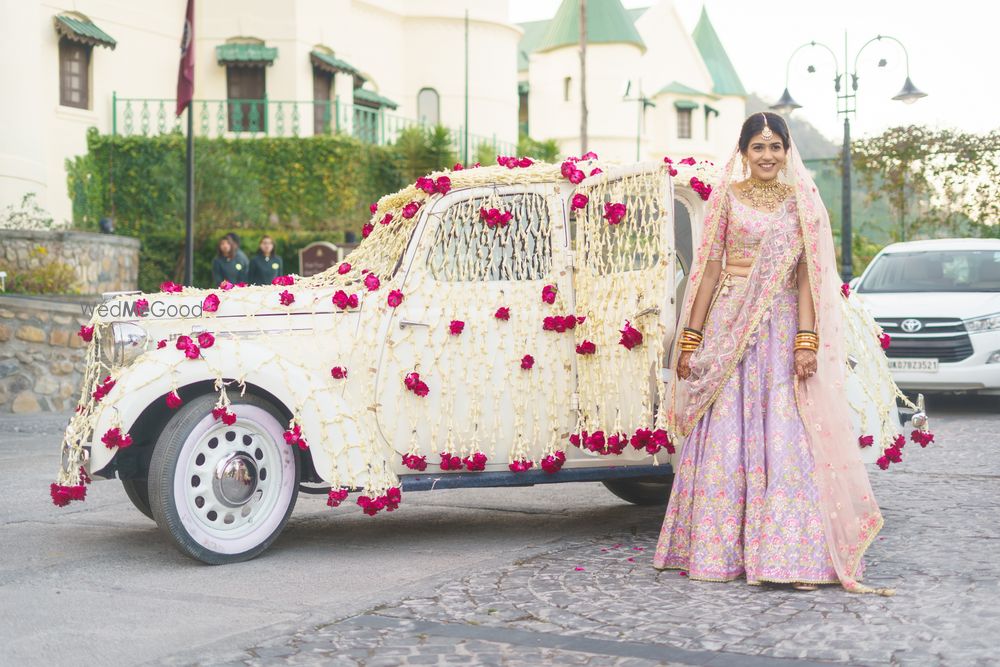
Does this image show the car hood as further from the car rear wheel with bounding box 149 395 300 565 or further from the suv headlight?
the suv headlight

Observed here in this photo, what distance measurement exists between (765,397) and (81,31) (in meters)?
23.1

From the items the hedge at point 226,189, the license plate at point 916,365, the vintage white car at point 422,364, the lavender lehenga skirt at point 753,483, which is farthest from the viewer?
the hedge at point 226,189

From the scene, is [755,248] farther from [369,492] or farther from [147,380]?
[147,380]

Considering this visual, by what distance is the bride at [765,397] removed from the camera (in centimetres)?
573

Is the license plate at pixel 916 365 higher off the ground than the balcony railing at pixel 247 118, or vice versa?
the balcony railing at pixel 247 118

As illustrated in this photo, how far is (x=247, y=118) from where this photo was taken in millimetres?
29984

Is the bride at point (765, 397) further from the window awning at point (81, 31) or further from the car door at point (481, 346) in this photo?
the window awning at point (81, 31)

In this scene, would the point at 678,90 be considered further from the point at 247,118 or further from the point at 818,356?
the point at 818,356

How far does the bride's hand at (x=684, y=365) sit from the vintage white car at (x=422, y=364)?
13.9 inches

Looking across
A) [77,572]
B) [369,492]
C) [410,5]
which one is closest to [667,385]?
[369,492]

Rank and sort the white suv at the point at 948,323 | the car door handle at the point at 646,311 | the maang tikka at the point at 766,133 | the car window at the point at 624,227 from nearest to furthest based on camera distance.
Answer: the maang tikka at the point at 766,133, the car door handle at the point at 646,311, the car window at the point at 624,227, the white suv at the point at 948,323

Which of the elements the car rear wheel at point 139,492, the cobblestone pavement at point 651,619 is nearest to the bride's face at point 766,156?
the cobblestone pavement at point 651,619

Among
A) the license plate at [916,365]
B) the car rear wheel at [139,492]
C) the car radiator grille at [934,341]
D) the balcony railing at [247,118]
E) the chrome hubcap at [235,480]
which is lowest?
the car rear wheel at [139,492]

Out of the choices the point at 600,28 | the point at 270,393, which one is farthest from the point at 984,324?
the point at 600,28
